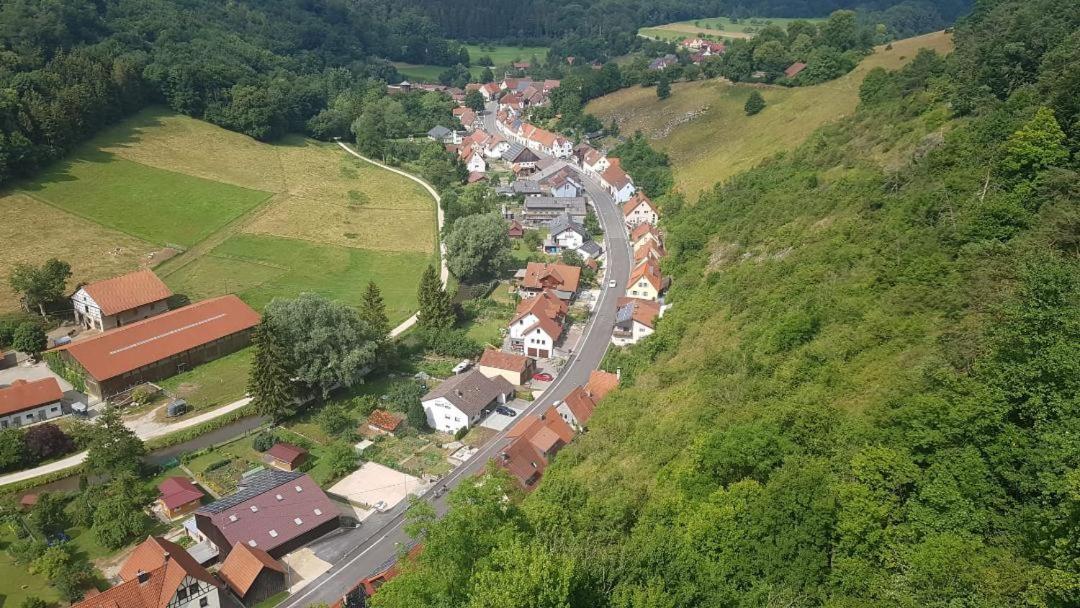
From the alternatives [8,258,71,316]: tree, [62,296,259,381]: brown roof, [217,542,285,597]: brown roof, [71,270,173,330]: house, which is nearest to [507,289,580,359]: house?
[62,296,259,381]: brown roof

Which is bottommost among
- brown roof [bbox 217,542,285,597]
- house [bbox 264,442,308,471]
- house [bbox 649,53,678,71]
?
house [bbox 264,442,308,471]

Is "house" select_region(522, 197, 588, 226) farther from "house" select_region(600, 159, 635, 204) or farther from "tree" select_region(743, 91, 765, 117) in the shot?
"tree" select_region(743, 91, 765, 117)

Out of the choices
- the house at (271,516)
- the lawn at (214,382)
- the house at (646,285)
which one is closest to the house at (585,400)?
the house at (646,285)

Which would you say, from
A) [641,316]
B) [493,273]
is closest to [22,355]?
[493,273]

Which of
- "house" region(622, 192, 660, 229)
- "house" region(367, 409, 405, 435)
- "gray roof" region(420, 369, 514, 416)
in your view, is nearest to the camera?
"house" region(367, 409, 405, 435)

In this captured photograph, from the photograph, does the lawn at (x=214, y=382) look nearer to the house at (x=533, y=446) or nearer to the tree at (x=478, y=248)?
the house at (x=533, y=446)

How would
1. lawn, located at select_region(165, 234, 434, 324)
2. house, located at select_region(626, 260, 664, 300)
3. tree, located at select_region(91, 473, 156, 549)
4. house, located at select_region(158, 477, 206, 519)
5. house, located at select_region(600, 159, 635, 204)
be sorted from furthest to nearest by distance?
house, located at select_region(600, 159, 635, 204), lawn, located at select_region(165, 234, 434, 324), house, located at select_region(626, 260, 664, 300), house, located at select_region(158, 477, 206, 519), tree, located at select_region(91, 473, 156, 549)
